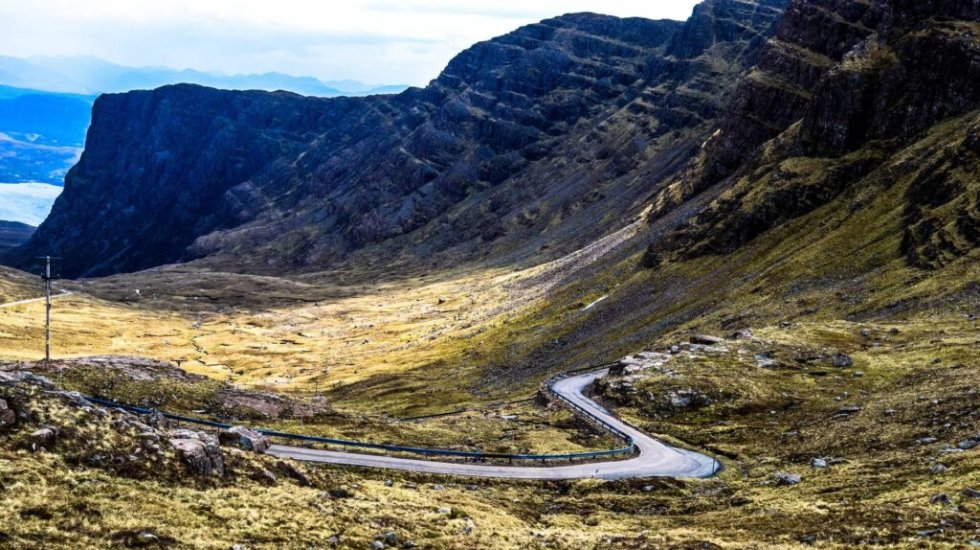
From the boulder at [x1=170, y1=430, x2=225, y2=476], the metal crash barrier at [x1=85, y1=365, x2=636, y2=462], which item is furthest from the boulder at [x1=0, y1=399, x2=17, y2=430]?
the metal crash barrier at [x1=85, y1=365, x2=636, y2=462]

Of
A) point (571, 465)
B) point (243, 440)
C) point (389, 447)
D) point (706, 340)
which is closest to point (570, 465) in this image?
point (571, 465)

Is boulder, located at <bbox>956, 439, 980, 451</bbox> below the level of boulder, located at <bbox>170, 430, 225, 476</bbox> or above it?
below

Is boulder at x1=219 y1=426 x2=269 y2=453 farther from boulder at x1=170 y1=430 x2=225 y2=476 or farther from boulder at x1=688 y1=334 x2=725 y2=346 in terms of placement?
boulder at x1=688 y1=334 x2=725 y2=346

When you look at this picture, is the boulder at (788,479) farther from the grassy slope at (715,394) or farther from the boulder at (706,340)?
the boulder at (706,340)

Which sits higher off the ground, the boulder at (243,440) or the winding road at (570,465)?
the boulder at (243,440)

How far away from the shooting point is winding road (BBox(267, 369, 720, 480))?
170ft

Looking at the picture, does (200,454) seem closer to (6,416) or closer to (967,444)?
(6,416)

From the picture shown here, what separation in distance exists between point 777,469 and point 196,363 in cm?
→ 13203

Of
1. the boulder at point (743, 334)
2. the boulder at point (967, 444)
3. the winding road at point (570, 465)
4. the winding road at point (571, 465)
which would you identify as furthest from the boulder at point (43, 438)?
the boulder at point (743, 334)

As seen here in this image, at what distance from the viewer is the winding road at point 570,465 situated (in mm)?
51825

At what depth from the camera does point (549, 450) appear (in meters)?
63.7

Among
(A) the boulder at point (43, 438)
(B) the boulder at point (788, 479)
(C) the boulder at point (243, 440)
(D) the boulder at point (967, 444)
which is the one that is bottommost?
(B) the boulder at point (788, 479)

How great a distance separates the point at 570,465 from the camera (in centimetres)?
5778

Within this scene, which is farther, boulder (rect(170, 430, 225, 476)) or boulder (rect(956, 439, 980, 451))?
boulder (rect(956, 439, 980, 451))
